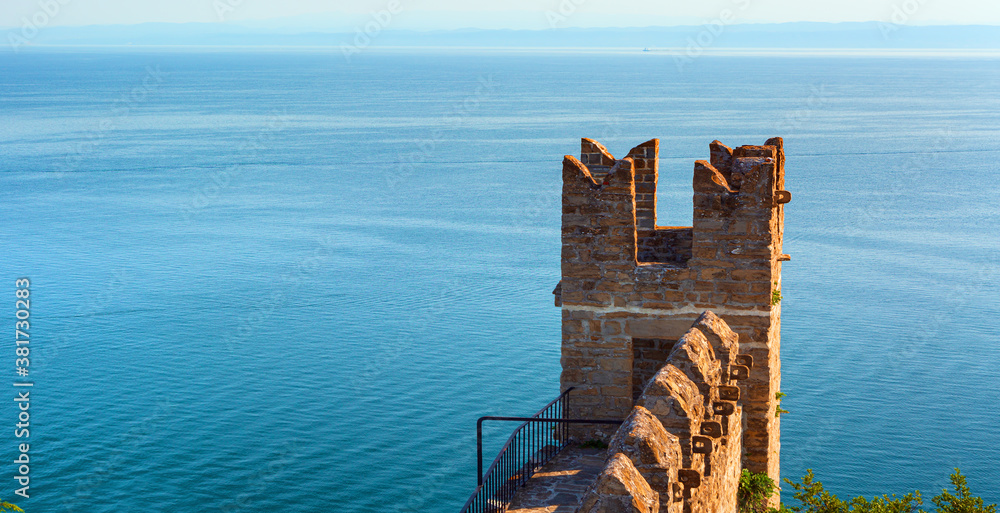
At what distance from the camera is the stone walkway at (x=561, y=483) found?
523 inches

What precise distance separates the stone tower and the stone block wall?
6.94 ft

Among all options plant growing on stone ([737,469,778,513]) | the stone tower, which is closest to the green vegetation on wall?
plant growing on stone ([737,469,778,513])

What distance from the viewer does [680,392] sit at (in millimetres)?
10312

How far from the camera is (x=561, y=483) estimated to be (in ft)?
46.5

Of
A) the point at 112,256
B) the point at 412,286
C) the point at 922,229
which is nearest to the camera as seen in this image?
the point at 412,286

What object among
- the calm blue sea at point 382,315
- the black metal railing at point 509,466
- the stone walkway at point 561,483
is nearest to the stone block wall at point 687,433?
the stone walkway at point 561,483

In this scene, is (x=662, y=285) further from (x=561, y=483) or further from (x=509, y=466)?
(x=509, y=466)

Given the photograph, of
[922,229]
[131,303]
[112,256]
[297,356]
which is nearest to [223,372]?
[297,356]

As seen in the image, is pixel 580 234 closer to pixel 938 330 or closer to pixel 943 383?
pixel 943 383

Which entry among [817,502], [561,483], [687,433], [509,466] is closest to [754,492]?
[817,502]

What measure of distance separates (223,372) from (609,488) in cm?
4272

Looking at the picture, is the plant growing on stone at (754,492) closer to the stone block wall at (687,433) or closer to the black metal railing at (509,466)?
the stone block wall at (687,433)

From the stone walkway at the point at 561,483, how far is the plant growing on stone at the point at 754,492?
2.25 meters

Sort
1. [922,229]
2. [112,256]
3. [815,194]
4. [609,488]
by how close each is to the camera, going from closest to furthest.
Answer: [609,488] → [112,256] → [922,229] → [815,194]
